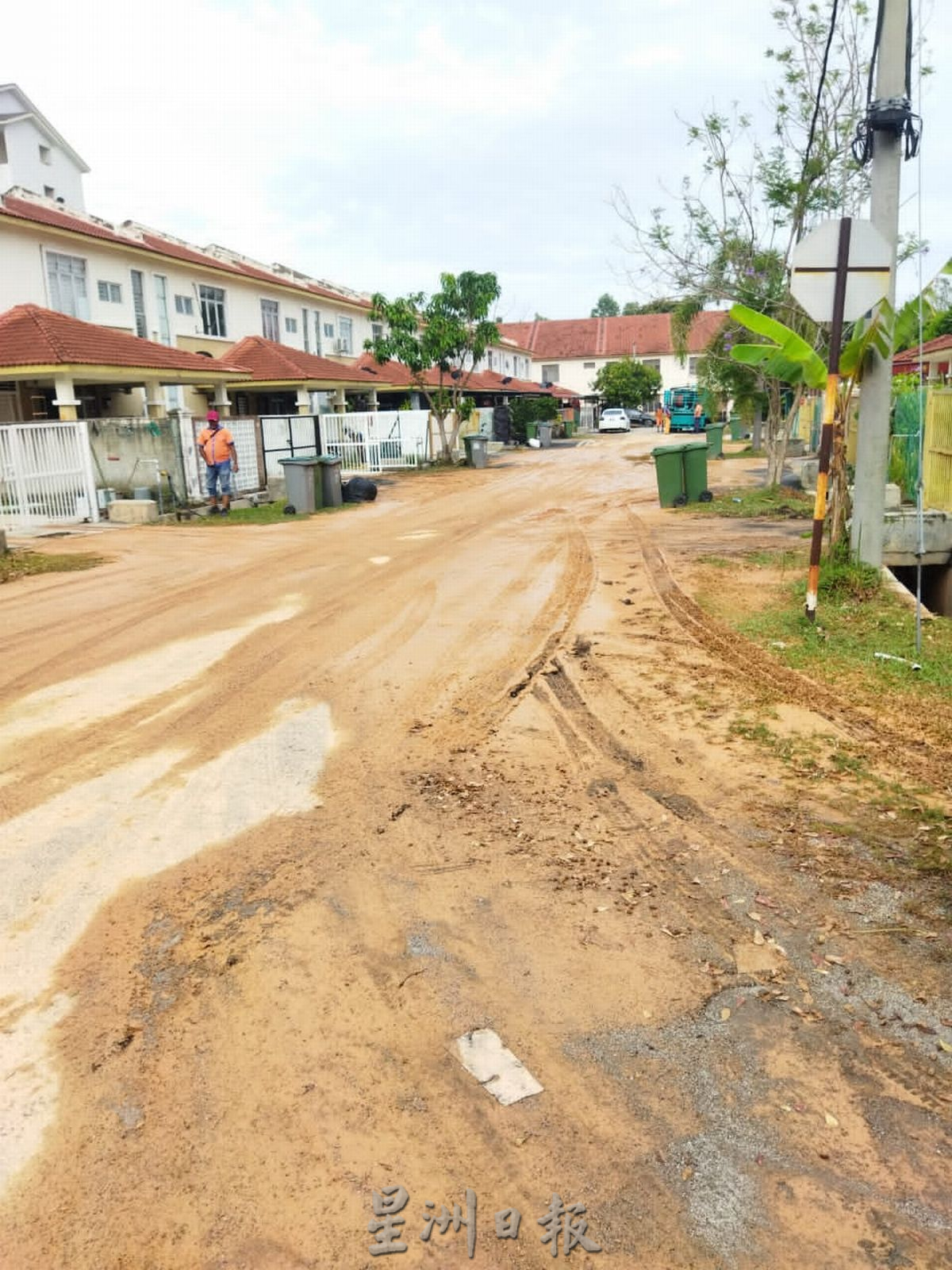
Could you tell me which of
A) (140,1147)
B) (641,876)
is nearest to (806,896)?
(641,876)

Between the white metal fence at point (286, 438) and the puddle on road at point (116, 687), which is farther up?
the white metal fence at point (286, 438)

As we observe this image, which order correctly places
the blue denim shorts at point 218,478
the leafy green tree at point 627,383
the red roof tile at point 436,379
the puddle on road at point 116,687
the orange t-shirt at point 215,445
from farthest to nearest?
the leafy green tree at point 627,383, the red roof tile at point 436,379, the blue denim shorts at point 218,478, the orange t-shirt at point 215,445, the puddle on road at point 116,687

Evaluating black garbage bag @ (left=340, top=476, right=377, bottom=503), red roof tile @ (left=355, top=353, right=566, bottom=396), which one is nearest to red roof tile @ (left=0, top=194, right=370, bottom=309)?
red roof tile @ (left=355, top=353, right=566, bottom=396)

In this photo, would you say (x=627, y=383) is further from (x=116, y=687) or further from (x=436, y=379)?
(x=116, y=687)

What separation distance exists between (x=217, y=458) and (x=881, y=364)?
46.4 feet

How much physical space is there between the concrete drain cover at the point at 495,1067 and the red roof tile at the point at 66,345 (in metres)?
19.0

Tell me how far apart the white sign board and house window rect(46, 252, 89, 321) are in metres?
20.6

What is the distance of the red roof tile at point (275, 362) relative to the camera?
3056 centimetres

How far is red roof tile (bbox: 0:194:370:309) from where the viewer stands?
2308 centimetres

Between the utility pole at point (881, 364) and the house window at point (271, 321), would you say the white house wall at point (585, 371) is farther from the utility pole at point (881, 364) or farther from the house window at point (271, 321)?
the utility pole at point (881, 364)

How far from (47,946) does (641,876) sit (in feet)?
8.17

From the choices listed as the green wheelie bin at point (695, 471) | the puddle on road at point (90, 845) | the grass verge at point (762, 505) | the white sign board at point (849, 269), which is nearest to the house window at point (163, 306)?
the green wheelie bin at point (695, 471)

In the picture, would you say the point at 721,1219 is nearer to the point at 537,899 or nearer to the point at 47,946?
the point at 537,899

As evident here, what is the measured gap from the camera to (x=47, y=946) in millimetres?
3871
